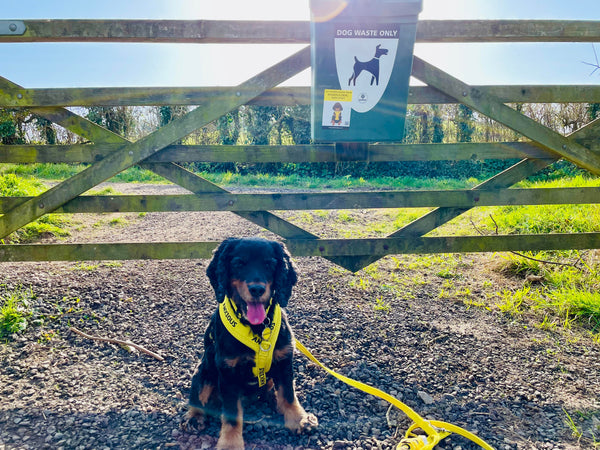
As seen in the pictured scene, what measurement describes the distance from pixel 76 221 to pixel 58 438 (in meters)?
6.49

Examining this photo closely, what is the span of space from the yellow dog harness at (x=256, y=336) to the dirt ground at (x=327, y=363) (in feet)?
1.49

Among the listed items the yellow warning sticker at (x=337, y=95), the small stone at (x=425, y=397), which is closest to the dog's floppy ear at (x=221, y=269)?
the yellow warning sticker at (x=337, y=95)

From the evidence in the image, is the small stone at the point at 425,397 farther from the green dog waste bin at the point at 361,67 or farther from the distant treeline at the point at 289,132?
the distant treeline at the point at 289,132

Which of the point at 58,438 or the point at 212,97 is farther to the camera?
the point at 212,97

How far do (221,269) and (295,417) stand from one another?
1009 millimetres

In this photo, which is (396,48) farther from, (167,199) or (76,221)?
(76,221)

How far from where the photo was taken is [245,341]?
231cm

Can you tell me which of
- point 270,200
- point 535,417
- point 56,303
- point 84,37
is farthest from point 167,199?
point 535,417

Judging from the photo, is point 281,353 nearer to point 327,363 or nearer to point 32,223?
point 327,363

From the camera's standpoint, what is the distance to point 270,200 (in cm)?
323

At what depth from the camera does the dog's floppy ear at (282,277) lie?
2480mm

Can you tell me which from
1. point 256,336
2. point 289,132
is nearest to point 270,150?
point 256,336

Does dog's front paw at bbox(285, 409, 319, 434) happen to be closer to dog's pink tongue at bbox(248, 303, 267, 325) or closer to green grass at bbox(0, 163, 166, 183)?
dog's pink tongue at bbox(248, 303, 267, 325)

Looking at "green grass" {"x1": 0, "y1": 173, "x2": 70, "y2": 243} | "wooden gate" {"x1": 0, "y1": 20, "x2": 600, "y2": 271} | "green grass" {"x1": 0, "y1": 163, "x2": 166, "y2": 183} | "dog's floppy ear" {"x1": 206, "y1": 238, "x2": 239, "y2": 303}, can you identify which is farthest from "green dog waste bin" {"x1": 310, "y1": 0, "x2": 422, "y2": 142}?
"green grass" {"x1": 0, "y1": 163, "x2": 166, "y2": 183}
